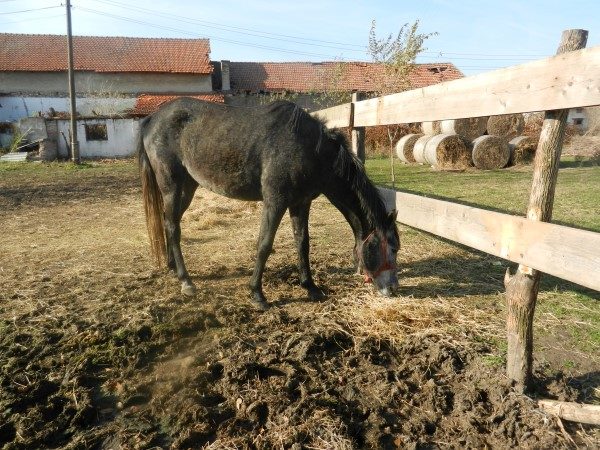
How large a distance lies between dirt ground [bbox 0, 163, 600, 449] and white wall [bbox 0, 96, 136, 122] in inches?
1008

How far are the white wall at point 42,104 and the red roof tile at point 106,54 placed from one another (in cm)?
331

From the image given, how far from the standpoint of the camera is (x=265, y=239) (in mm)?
4164

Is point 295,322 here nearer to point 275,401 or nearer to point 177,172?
point 275,401

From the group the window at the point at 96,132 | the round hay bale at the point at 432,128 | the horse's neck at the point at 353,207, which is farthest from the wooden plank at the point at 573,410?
the window at the point at 96,132

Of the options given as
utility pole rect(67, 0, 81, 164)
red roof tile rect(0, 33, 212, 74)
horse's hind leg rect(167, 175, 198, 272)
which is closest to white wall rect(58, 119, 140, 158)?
utility pole rect(67, 0, 81, 164)

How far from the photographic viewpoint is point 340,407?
2.60m

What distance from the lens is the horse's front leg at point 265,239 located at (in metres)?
4.08

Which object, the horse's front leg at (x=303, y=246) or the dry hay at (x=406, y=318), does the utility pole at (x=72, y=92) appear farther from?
the dry hay at (x=406, y=318)

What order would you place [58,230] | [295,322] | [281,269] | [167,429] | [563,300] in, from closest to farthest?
[167,429]
[295,322]
[563,300]
[281,269]
[58,230]

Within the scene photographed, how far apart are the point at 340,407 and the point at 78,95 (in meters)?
32.3

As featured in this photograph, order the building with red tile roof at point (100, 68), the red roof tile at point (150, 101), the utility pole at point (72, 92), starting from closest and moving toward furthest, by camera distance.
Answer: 1. the utility pole at point (72, 92)
2. the red roof tile at point (150, 101)
3. the building with red tile roof at point (100, 68)

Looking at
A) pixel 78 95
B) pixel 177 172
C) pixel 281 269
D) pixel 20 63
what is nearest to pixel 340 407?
pixel 281 269

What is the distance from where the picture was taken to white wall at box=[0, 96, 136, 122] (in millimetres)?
28031

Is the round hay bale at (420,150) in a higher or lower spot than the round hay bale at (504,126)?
lower
